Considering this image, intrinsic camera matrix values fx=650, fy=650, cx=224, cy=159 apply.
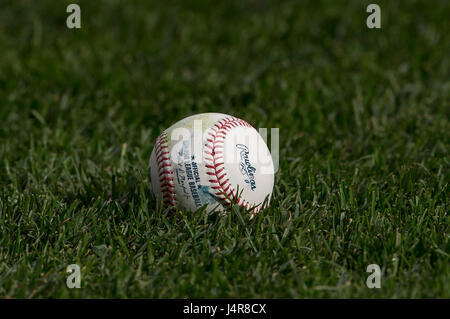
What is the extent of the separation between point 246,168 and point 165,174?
484mm

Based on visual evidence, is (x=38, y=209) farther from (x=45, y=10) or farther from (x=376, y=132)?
(x=45, y=10)

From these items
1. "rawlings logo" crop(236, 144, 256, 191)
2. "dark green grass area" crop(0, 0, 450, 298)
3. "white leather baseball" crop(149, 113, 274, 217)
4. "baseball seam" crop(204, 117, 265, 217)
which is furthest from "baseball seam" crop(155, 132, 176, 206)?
"rawlings logo" crop(236, 144, 256, 191)

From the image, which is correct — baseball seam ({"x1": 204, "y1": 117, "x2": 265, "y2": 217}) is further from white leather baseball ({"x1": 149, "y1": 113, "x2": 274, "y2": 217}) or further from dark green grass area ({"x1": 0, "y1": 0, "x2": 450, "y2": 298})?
dark green grass area ({"x1": 0, "y1": 0, "x2": 450, "y2": 298})

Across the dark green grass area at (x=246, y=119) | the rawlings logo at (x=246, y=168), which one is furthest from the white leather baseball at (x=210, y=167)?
the dark green grass area at (x=246, y=119)

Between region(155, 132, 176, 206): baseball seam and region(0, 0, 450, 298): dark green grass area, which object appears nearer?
region(0, 0, 450, 298): dark green grass area

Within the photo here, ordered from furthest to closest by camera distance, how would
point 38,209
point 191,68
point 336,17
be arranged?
point 336,17 < point 191,68 < point 38,209

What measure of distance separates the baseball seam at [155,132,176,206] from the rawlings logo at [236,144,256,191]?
0.42 m

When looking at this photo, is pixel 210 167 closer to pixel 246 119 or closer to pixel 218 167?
pixel 218 167

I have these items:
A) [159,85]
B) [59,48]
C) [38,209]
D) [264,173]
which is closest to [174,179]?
[264,173]

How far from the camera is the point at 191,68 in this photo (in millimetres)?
6801

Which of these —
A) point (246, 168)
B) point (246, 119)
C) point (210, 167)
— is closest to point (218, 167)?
point (210, 167)

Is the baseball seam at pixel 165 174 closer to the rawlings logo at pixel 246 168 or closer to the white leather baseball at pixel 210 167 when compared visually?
the white leather baseball at pixel 210 167

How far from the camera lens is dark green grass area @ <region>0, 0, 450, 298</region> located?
3.54 metres

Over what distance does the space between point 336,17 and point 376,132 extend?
270 centimetres
